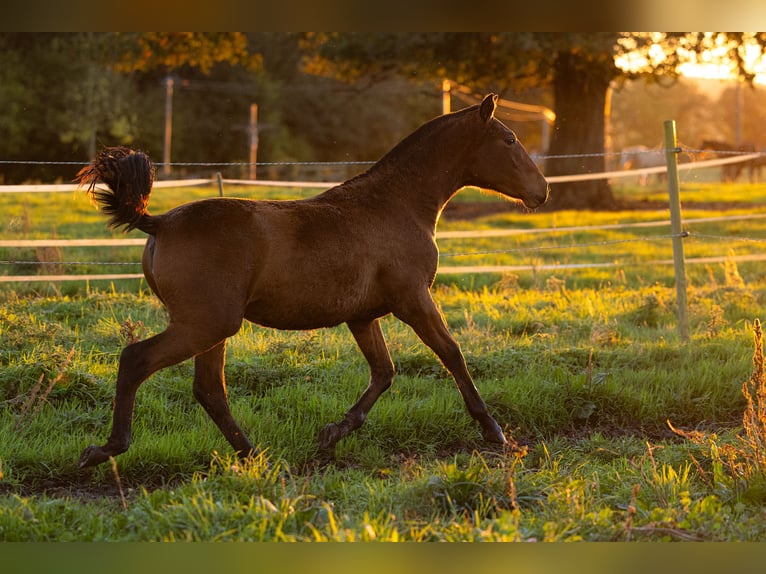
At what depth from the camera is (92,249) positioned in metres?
11.9

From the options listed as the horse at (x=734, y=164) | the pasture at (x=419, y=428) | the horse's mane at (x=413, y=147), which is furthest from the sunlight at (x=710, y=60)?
the horse at (x=734, y=164)

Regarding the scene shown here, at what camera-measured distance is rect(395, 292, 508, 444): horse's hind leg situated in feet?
18.3

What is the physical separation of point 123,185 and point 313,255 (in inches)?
41.7

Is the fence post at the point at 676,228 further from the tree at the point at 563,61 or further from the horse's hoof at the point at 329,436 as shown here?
the tree at the point at 563,61

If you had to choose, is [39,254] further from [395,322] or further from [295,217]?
[295,217]

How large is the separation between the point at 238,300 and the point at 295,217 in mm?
609

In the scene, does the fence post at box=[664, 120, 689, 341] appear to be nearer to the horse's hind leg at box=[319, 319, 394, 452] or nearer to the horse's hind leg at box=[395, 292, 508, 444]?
the horse's hind leg at box=[395, 292, 508, 444]

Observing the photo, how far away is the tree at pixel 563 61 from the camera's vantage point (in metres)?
16.0

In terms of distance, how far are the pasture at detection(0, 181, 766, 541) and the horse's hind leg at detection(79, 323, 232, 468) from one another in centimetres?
31

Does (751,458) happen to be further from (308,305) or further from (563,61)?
(563,61)

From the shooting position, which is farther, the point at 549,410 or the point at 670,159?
the point at 670,159

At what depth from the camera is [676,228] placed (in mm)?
8352

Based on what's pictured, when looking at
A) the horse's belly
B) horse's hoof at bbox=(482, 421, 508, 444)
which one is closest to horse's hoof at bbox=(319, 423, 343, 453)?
the horse's belly
